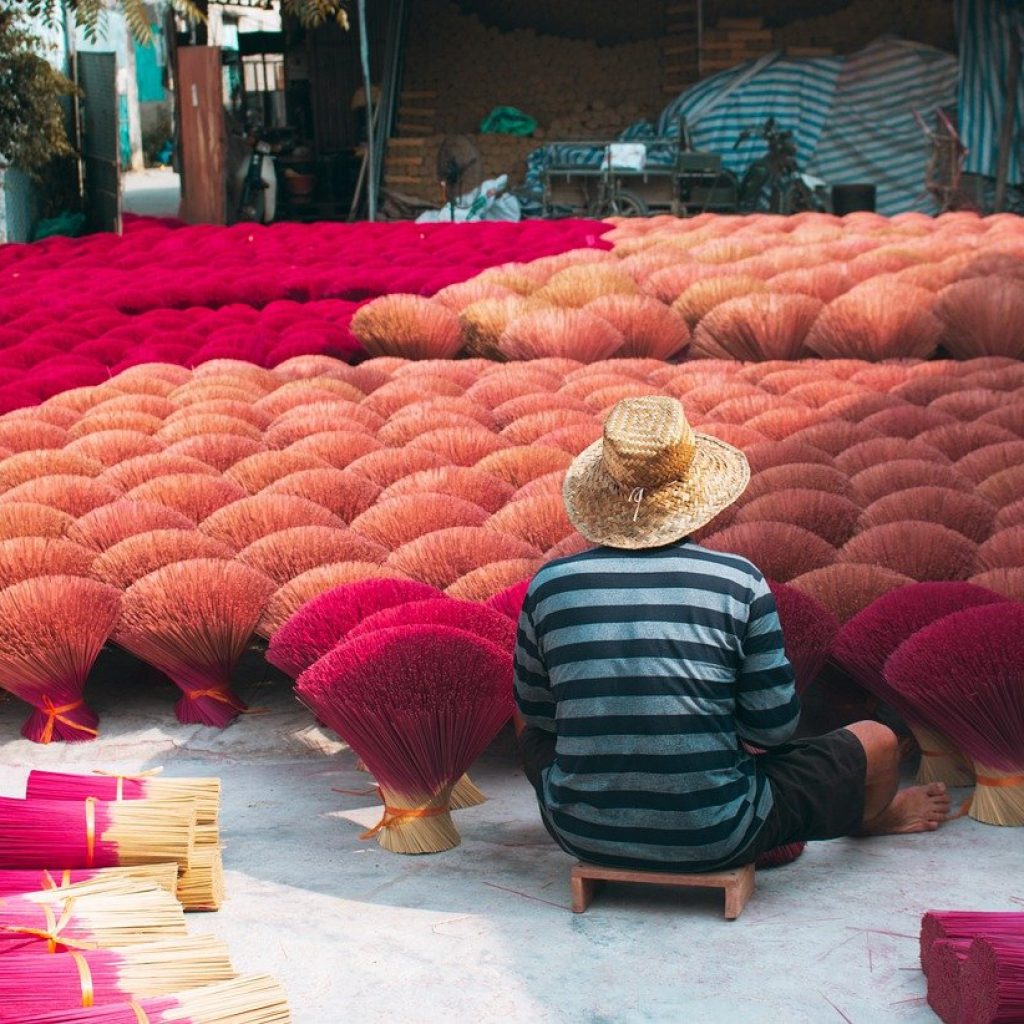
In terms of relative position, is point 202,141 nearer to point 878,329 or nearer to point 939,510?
point 878,329

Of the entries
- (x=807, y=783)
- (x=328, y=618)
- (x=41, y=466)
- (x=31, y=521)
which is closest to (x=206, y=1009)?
(x=807, y=783)

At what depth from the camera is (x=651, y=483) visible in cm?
260

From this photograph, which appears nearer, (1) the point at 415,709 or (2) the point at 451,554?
(1) the point at 415,709

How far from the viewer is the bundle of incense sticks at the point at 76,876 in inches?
94.8

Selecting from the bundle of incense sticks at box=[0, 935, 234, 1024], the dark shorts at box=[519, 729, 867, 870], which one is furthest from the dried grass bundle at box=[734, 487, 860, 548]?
the bundle of incense sticks at box=[0, 935, 234, 1024]

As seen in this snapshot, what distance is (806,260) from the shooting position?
22.9 feet

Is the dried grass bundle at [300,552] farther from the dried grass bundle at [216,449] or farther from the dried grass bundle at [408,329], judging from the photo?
the dried grass bundle at [408,329]

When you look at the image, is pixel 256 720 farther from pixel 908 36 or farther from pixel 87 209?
pixel 908 36

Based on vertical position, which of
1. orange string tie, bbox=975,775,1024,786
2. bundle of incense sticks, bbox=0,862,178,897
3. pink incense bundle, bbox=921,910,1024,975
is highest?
pink incense bundle, bbox=921,910,1024,975

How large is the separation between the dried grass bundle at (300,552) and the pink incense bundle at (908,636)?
1.23 meters

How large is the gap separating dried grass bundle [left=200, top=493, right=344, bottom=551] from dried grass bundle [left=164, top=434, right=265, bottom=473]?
59 centimetres

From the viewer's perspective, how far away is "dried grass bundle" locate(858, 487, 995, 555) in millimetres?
3781

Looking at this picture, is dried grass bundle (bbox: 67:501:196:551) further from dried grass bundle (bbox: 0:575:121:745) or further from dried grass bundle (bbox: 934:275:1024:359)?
dried grass bundle (bbox: 934:275:1024:359)

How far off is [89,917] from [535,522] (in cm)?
184
